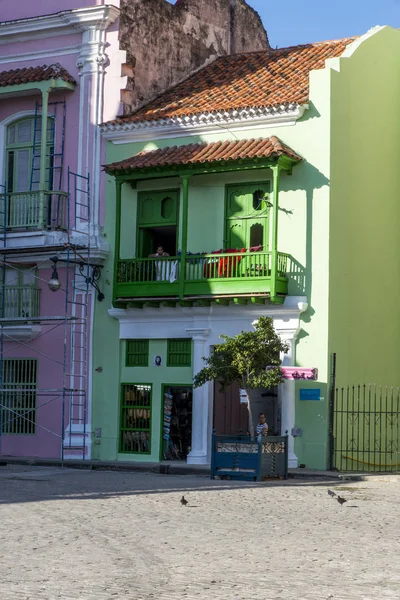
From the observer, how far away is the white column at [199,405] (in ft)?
81.6

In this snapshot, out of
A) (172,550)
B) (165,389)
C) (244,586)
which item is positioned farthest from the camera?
(165,389)

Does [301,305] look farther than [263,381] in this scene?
Yes

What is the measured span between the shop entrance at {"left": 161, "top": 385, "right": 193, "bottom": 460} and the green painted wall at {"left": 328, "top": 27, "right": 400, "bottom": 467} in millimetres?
3619

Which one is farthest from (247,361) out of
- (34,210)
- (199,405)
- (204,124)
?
(34,210)

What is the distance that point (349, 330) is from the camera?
24.8 m

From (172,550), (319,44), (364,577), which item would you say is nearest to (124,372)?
(319,44)

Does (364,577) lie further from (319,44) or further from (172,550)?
(319,44)

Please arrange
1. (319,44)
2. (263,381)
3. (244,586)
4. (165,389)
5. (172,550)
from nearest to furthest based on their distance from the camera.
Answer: (244,586) < (172,550) < (263,381) < (165,389) < (319,44)

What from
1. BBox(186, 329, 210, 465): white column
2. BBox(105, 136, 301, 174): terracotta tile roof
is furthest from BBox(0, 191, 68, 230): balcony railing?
BBox(186, 329, 210, 465): white column

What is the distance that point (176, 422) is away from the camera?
2584 centimetres

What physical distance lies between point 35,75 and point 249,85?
16.5 feet

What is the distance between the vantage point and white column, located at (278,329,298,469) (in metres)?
24.0

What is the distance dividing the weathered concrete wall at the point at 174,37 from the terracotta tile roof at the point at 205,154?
194 cm

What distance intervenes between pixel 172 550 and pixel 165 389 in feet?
46.9
